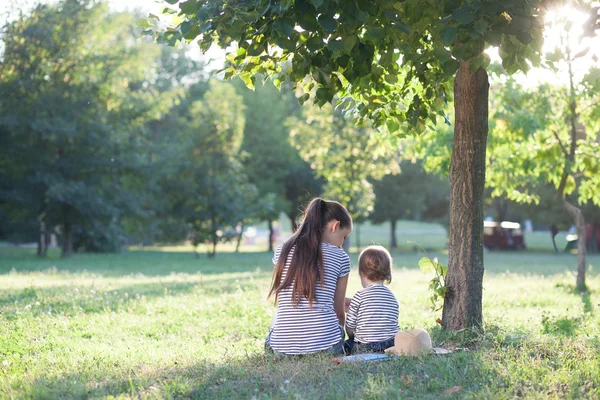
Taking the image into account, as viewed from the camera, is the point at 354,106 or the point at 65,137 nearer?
the point at 354,106

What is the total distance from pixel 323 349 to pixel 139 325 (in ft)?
11.8

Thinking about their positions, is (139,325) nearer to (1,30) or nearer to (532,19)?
(532,19)

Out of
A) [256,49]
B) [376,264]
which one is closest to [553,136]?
[376,264]

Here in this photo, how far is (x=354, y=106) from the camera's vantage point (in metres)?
7.82

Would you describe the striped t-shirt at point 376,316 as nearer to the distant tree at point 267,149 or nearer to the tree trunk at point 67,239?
the tree trunk at point 67,239

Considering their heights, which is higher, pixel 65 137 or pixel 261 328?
pixel 65 137

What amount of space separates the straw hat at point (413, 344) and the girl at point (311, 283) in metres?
0.55

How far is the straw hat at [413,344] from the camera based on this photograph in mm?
6102

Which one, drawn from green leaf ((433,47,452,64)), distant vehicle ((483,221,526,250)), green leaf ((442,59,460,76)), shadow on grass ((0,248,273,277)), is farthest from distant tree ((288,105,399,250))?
green leaf ((433,47,452,64))

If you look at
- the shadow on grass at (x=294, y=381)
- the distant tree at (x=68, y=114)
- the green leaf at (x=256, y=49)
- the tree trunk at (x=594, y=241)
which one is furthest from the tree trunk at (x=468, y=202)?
the tree trunk at (x=594, y=241)

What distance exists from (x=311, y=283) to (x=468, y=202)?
2.06 metres

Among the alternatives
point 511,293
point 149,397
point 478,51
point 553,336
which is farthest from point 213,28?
point 511,293

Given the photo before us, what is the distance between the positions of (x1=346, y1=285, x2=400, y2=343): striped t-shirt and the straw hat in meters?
0.27

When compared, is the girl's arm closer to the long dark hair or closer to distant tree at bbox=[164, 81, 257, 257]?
the long dark hair
